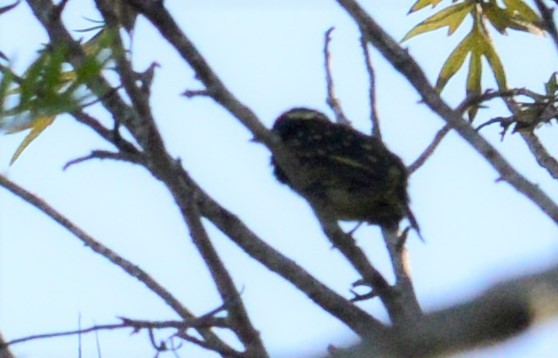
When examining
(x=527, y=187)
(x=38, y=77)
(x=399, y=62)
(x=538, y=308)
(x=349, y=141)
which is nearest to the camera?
(x=538, y=308)

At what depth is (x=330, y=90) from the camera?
3650mm

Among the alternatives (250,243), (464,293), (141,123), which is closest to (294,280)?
(250,243)

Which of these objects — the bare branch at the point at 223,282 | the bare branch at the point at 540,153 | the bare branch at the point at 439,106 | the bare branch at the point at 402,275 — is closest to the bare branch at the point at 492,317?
the bare branch at the point at 439,106

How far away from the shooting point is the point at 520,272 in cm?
88

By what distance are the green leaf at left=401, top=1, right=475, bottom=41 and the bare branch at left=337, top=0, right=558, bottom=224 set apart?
49.5 inches

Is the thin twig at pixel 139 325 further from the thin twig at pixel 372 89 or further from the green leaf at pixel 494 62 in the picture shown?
the green leaf at pixel 494 62


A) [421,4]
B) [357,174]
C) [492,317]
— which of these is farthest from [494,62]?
[492,317]

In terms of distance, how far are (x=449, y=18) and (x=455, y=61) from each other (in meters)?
0.20

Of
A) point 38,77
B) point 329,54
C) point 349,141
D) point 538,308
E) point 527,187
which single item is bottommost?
point 538,308

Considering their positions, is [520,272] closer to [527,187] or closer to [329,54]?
[527,187]

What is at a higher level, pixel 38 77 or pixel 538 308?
pixel 38 77

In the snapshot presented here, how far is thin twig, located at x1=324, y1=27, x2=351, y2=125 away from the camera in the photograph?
331cm

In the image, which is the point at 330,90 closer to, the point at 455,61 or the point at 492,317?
the point at 455,61

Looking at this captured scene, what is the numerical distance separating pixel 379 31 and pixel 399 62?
11 centimetres
